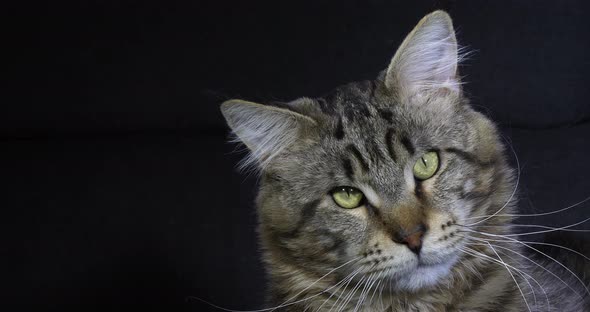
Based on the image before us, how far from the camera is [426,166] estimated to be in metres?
1.22

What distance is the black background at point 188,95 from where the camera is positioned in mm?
1989

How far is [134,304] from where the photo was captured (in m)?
1.86

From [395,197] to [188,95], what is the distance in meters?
1.10

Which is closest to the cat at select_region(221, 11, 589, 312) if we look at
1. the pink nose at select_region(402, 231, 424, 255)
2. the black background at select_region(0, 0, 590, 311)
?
the pink nose at select_region(402, 231, 424, 255)

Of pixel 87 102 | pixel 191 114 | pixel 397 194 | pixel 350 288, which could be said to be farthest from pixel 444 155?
pixel 87 102

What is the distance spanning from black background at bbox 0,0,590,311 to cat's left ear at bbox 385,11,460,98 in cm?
66

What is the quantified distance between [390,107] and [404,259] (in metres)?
0.32

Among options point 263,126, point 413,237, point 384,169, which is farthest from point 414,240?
point 263,126

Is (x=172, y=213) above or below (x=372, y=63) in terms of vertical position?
below

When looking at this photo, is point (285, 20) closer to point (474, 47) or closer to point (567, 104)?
point (474, 47)

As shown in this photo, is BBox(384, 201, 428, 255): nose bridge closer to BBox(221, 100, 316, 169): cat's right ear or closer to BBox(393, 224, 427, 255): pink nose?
BBox(393, 224, 427, 255): pink nose

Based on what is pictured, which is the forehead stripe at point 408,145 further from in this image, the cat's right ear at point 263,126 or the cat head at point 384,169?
the cat's right ear at point 263,126

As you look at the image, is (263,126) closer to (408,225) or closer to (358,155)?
(358,155)

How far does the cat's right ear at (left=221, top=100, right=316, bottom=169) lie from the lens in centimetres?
128
